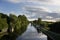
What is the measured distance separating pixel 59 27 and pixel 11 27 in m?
34.8

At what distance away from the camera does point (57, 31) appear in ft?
151

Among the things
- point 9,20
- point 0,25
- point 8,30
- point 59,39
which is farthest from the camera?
point 9,20

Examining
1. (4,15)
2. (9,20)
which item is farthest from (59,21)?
(4,15)

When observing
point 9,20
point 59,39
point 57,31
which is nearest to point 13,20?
point 9,20

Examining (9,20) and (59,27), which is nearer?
(59,27)

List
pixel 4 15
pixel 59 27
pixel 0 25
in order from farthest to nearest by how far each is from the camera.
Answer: pixel 4 15 → pixel 0 25 → pixel 59 27

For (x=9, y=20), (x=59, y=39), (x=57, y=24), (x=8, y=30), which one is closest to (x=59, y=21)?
(x=57, y=24)

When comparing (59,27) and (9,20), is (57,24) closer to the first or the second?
(59,27)

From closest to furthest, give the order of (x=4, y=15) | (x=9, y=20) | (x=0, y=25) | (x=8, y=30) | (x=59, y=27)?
(x=59, y=27), (x=0, y=25), (x=8, y=30), (x=9, y=20), (x=4, y=15)

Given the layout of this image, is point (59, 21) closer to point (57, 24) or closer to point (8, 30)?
point (57, 24)

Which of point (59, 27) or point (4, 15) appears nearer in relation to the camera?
point (59, 27)

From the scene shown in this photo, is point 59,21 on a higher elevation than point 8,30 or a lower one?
higher

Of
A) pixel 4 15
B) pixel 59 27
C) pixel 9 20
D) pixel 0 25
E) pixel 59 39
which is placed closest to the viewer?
pixel 59 39

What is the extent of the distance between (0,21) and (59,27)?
27.8 m
